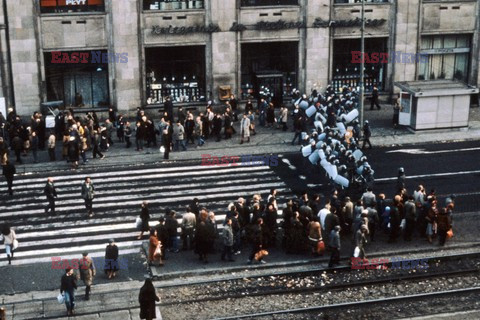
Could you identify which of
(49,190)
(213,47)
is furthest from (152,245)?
(213,47)

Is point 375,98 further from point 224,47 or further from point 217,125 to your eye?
point 217,125

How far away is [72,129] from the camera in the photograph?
33.5m

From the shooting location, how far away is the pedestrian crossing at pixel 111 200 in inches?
1022

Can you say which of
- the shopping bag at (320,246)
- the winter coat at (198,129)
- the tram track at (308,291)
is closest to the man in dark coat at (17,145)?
the winter coat at (198,129)

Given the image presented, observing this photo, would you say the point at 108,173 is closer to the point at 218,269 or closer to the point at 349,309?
the point at 218,269

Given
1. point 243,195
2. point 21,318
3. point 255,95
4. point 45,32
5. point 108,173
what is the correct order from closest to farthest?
point 21,318, point 243,195, point 108,173, point 45,32, point 255,95

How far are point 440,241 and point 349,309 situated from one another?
18.4ft

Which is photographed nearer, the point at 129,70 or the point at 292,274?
the point at 292,274

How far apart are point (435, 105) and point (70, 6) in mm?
20668

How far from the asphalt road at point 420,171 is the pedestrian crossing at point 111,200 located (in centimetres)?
90

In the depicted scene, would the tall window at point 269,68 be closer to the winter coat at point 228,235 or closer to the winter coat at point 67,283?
the winter coat at point 228,235

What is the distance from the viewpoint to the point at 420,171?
3319cm

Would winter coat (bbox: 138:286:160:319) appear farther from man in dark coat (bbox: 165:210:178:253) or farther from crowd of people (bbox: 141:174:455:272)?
man in dark coat (bbox: 165:210:178:253)

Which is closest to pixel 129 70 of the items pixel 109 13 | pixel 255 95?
pixel 109 13
